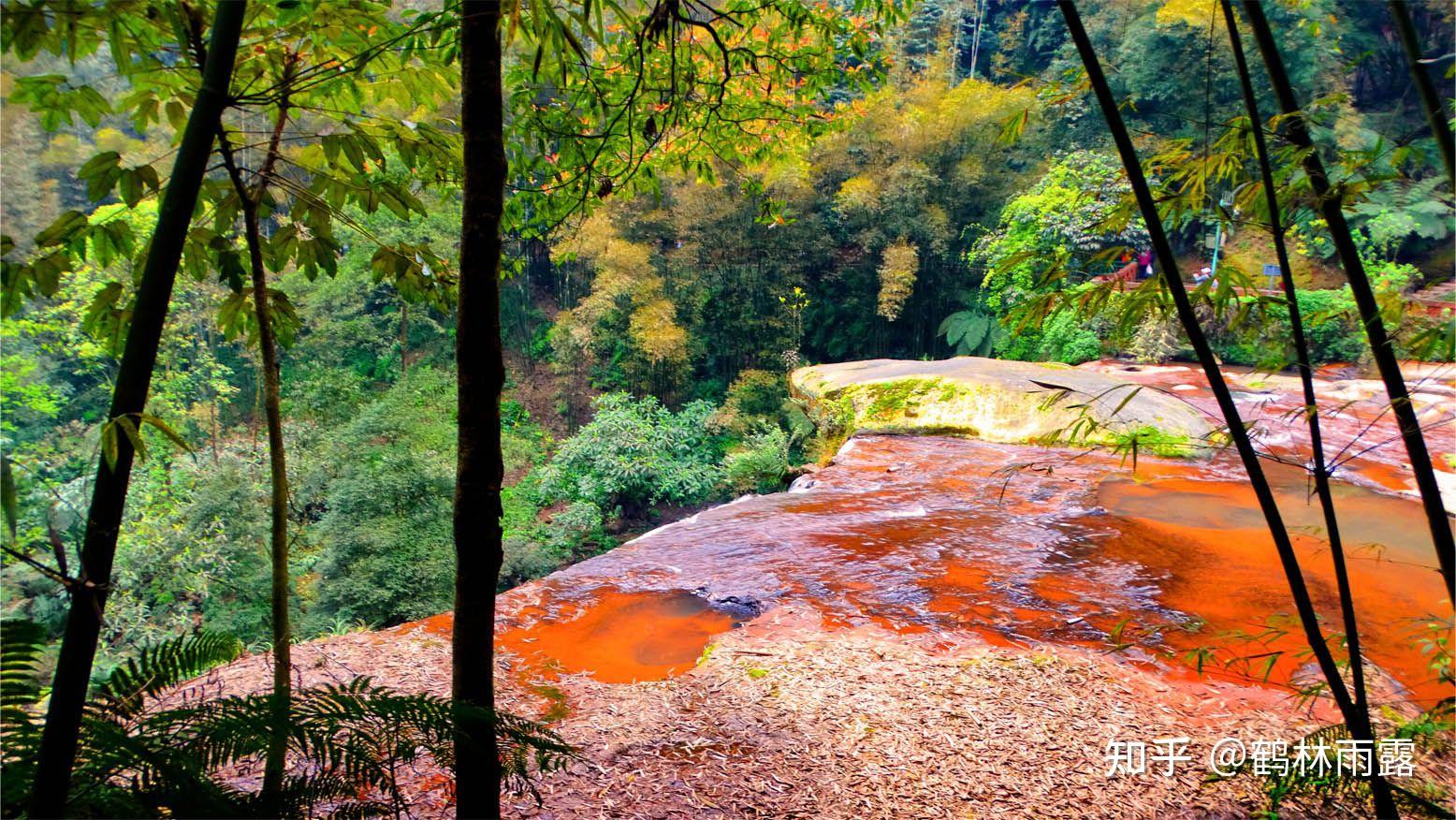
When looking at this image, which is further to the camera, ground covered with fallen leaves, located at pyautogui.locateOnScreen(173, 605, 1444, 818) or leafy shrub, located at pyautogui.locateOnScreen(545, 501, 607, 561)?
leafy shrub, located at pyautogui.locateOnScreen(545, 501, 607, 561)

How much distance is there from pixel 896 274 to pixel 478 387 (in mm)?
12655

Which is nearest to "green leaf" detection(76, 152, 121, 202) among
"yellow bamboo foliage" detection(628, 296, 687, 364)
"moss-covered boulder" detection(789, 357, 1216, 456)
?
"moss-covered boulder" detection(789, 357, 1216, 456)

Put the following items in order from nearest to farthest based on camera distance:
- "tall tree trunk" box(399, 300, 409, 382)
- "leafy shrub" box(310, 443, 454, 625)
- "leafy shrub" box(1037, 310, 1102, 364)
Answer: "leafy shrub" box(310, 443, 454, 625)
"leafy shrub" box(1037, 310, 1102, 364)
"tall tree trunk" box(399, 300, 409, 382)

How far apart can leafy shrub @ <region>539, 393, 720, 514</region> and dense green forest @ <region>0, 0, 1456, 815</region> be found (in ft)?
0.18

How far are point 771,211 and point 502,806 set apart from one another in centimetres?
214

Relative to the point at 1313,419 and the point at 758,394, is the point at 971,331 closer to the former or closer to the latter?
the point at 758,394

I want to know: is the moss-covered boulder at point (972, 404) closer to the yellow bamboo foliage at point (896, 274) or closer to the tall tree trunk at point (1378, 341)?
the yellow bamboo foliage at point (896, 274)

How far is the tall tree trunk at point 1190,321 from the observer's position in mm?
1250

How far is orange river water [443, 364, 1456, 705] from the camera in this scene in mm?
3387

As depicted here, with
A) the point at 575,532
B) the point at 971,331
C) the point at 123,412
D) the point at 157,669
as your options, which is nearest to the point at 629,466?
the point at 575,532

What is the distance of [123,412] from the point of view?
82 cm

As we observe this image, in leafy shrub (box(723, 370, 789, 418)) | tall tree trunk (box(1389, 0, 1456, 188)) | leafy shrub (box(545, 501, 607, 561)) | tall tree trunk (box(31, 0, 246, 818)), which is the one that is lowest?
leafy shrub (box(545, 501, 607, 561))

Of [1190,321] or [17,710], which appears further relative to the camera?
[1190,321]

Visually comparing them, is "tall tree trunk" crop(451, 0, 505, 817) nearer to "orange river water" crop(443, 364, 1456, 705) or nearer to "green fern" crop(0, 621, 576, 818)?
"green fern" crop(0, 621, 576, 818)
